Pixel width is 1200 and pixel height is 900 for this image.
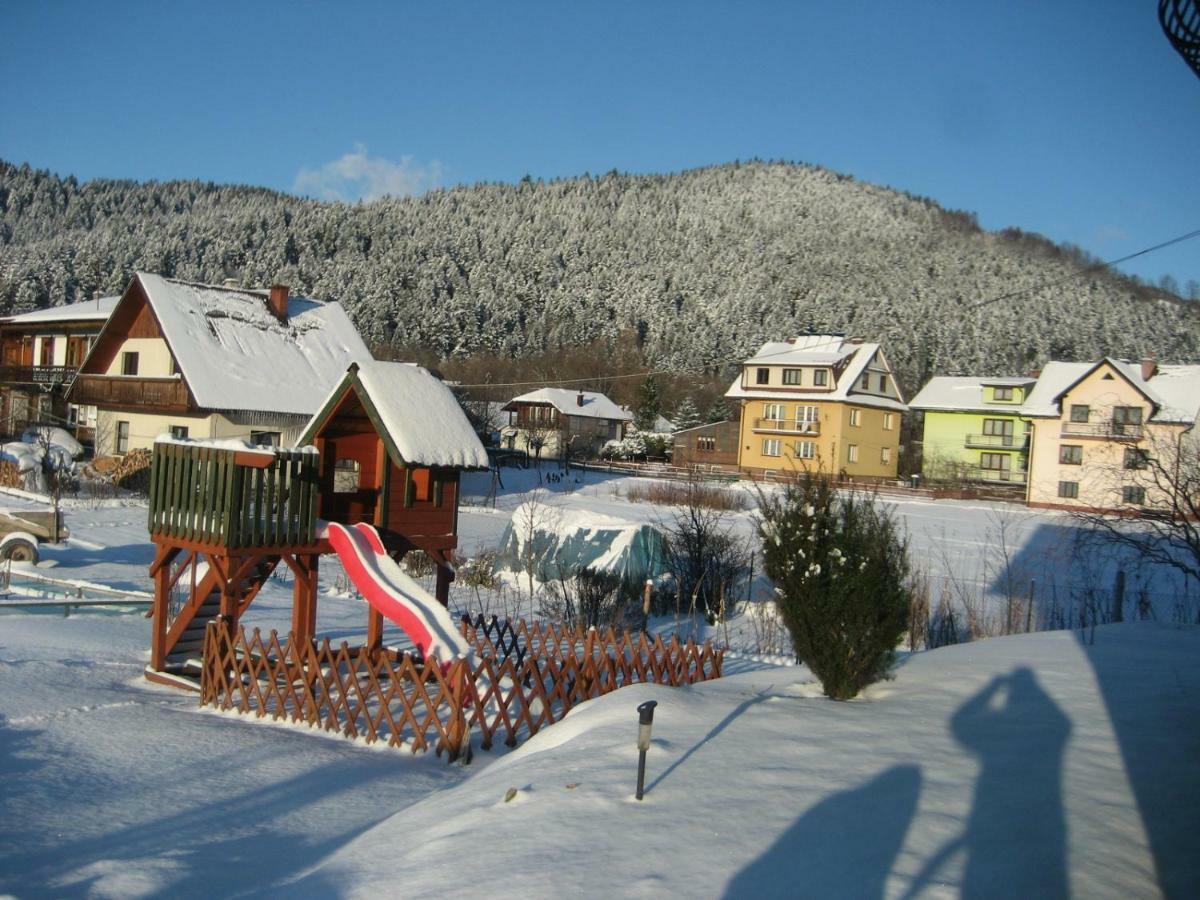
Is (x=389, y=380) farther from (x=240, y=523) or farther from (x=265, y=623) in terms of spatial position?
(x=265, y=623)

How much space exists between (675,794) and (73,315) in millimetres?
45868

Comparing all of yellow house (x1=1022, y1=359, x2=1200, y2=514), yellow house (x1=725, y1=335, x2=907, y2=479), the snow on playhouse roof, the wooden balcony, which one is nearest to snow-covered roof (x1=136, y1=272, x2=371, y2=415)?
the wooden balcony

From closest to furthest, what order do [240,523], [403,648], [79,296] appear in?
[240,523]
[403,648]
[79,296]

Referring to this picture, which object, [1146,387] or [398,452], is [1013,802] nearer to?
[398,452]

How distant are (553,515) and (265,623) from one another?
334 inches

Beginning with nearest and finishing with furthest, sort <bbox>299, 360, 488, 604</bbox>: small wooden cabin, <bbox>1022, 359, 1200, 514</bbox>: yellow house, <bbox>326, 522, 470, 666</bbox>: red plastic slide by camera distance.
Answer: <bbox>326, 522, 470, 666</bbox>: red plastic slide
<bbox>299, 360, 488, 604</bbox>: small wooden cabin
<bbox>1022, 359, 1200, 514</bbox>: yellow house

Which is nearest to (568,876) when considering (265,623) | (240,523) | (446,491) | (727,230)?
(240,523)

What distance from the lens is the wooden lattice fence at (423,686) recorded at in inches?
397

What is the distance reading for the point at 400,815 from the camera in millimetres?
7188

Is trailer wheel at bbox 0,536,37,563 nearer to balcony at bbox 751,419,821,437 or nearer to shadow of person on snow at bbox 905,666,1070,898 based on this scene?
shadow of person on snow at bbox 905,666,1070,898

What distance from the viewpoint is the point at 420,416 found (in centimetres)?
1359

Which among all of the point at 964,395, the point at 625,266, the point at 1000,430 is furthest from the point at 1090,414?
the point at 625,266

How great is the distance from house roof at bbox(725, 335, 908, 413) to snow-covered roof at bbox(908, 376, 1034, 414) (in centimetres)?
180

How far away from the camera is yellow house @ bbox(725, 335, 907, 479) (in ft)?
198
